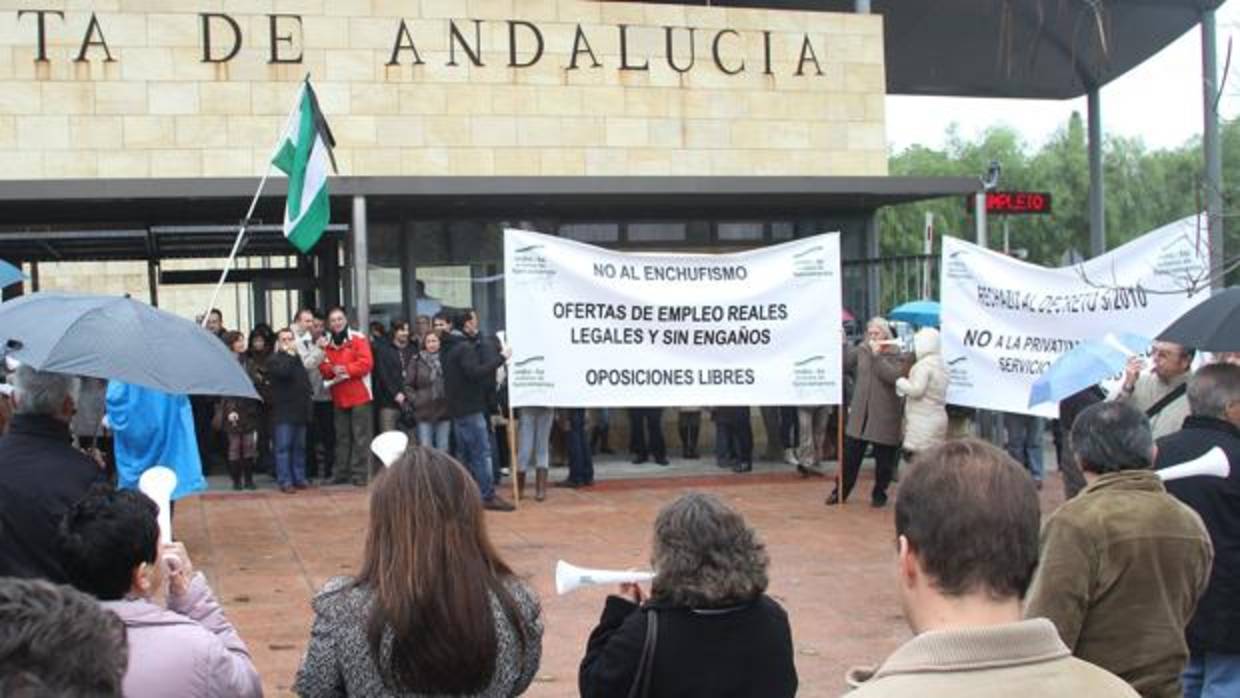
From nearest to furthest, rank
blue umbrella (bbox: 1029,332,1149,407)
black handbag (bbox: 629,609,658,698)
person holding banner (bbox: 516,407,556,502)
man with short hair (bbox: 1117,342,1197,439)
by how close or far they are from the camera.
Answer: black handbag (bbox: 629,609,658,698)
man with short hair (bbox: 1117,342,1197,439)
blue umbrella (bbox: 1029,332,1149,407)
person holding banner (bbox: 516,407,556,502)

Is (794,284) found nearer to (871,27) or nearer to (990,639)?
(871,27)

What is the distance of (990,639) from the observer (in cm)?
221

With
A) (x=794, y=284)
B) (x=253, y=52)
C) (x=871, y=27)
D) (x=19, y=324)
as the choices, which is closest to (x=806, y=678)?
(x=19, y=324)

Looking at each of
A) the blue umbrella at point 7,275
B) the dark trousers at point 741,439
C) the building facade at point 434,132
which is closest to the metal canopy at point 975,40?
the building facade at point 434,132

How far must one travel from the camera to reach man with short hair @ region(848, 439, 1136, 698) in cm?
219

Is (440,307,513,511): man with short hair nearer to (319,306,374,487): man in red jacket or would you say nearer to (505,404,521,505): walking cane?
(505,404,521,505): walking cane

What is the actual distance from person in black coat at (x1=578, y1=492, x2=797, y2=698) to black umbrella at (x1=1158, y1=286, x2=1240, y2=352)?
2.97 m

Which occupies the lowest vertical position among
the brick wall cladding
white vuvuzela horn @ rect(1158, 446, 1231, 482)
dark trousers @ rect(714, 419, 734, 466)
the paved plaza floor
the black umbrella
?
the paved plaza floor

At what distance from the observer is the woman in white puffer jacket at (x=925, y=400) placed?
12898 mm

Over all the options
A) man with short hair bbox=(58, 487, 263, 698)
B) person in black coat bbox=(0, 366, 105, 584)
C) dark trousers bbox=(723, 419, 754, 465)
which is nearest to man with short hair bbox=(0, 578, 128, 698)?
man with short hair bbox=(58, 487, 263, 698)

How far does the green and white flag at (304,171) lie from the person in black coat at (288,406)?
6.33 feet

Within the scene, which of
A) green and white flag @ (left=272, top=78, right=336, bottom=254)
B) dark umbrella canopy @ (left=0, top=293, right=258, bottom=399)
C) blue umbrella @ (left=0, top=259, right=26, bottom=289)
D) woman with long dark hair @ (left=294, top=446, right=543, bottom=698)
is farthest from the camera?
green and white flag @ (left=272, top=78, right=336, bottom=254)

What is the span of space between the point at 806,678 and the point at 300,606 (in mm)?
3504

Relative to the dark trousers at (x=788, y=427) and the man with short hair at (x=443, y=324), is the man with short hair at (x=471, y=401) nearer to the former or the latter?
the man with short hair at (x=443, y=324)
